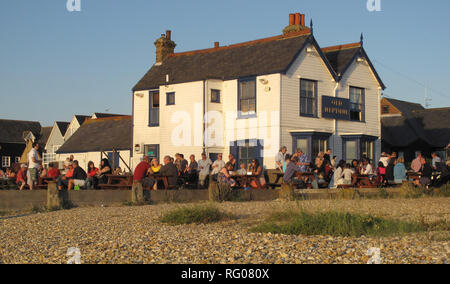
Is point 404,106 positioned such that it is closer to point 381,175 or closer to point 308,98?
point 308,98

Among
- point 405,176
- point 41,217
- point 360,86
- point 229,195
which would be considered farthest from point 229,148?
point 41,217

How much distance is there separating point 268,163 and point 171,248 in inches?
753

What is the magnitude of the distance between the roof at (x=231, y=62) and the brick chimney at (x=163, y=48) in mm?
396

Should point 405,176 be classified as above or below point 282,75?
below

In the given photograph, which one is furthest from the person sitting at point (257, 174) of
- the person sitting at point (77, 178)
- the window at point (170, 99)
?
the window at point (170, 99)

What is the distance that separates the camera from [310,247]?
346 inches

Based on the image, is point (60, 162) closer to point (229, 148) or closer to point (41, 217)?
point (229, 148)

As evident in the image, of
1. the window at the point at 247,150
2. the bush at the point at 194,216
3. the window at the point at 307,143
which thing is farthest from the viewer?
the window at the point at 247,150

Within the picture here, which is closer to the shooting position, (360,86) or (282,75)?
(282,75)

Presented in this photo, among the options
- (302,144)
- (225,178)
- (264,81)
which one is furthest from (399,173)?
(264,81)

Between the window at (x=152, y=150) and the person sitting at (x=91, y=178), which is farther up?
the window at (x=152, y=150)

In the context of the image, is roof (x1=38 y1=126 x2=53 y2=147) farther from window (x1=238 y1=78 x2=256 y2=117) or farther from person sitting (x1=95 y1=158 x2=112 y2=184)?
person sitting (x1=95 y1=158 x2=112 y2=184)

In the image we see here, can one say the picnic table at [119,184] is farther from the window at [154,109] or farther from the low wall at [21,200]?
the window at [154,109]

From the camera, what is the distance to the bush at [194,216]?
1217 cm
